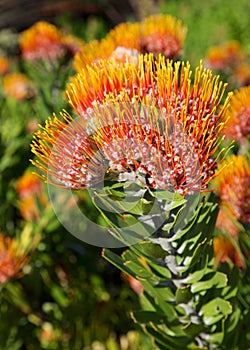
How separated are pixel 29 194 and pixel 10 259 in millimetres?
268

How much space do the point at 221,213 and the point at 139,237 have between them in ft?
0.96

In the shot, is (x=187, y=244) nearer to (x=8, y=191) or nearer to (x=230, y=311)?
(x=230, y=311)

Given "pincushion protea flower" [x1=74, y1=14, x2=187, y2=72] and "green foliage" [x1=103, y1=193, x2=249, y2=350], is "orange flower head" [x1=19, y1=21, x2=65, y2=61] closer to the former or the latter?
"pincushion protea flower" [x1=74, y1=14, x2=187, y2=72]

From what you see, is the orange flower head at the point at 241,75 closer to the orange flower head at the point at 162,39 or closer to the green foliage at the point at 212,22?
the orange flower head at the point at 162,39

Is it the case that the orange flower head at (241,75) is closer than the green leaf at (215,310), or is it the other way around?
the green leaf at (215,310)

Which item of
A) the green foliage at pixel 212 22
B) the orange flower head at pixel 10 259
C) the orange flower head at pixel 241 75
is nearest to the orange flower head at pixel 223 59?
the orange flower head at pixel 241 75

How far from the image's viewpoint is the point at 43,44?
1018mm

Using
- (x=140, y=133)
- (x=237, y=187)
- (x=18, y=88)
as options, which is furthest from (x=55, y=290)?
(x=18, y=88)

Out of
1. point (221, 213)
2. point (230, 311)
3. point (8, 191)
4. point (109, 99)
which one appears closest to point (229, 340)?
point (230, 311)

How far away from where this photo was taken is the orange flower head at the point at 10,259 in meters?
0.80

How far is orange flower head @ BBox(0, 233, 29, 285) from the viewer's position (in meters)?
0.80

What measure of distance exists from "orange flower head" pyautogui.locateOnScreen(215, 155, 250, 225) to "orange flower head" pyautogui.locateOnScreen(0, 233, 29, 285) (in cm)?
40

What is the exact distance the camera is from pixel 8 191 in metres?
1.05

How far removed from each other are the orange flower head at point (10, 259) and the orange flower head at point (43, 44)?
1.37ft
